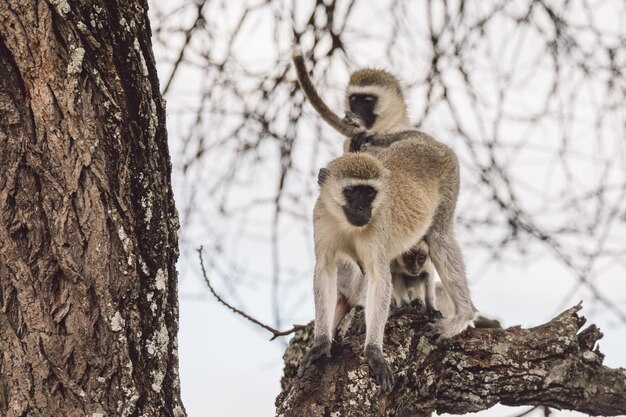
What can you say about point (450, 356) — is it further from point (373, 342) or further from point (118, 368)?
point (118, 368)

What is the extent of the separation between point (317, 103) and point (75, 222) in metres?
2.87

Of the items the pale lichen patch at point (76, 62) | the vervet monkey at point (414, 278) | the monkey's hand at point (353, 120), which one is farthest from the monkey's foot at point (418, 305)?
the pale lichen patch at point (76, 62)

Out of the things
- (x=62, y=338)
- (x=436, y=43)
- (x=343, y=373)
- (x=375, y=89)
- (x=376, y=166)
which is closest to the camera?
(x=62, y=338)

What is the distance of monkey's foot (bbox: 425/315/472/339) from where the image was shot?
145 inches

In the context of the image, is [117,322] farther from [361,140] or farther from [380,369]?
[361,140]

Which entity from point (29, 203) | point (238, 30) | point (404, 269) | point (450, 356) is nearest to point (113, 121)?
point (29, 203)

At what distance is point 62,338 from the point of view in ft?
7.97

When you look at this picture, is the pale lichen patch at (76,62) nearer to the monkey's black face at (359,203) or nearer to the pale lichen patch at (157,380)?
the pale lichen patch at (157,380)

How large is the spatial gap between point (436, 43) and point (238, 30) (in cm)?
133

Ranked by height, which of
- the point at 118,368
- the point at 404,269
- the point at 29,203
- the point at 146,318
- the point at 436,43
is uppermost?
the point at 436,43

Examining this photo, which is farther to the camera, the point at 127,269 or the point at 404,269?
the point at 404,269

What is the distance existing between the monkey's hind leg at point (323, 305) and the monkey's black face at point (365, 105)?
1.76m

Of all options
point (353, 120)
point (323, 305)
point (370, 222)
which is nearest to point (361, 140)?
point (353, 120)

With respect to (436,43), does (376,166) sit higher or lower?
lower
